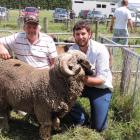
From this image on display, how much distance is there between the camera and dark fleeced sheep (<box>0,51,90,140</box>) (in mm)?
4891

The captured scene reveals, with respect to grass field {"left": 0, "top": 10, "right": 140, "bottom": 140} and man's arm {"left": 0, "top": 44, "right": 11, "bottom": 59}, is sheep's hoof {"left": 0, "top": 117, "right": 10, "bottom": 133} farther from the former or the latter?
man's arm {"left": 0, "top": 44, "right": 11, "bottom": 59}

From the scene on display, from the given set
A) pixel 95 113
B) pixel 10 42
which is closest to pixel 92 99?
pixel 95 113

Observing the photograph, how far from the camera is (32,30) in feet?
18.5

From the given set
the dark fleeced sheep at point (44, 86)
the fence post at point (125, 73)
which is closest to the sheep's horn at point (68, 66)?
the dark fleeced sheep at point (44, 86)

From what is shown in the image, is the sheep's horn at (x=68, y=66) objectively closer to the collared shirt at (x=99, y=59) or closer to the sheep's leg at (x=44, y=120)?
the sheep's leg at (x=44, y=120)

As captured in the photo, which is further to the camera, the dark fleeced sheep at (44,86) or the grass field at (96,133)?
the grass field at (96,133)

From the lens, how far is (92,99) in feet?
19.0

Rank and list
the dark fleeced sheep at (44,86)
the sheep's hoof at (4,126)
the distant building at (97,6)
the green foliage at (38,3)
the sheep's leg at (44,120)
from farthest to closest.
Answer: the distant building at (97,6)
the green foliage at (38,3)
the sheep's hoof at (4,126)
the sheep's leg at (44,120)
the dark fleeced sheep at (44,86)

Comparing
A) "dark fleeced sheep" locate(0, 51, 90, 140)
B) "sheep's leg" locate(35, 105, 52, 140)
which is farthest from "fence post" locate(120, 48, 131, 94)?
"sheep's leg" locate(35, 105, 52, 140)

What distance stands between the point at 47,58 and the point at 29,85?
0.70 m

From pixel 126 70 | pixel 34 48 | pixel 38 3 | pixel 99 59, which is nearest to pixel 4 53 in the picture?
pixel 34 48

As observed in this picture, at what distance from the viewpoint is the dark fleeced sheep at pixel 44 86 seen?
4.89m

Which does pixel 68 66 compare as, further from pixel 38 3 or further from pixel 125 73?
pixel 38 3

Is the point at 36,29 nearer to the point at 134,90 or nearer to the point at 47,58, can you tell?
the point at 47,58
